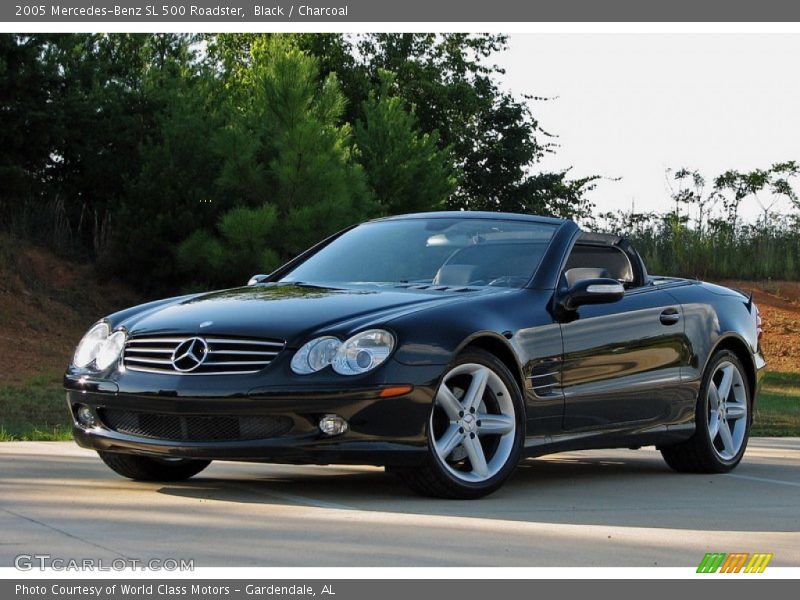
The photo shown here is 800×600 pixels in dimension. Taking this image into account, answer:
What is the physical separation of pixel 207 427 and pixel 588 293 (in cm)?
223

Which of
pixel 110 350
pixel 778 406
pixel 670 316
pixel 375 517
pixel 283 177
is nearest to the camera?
pixel 375 517

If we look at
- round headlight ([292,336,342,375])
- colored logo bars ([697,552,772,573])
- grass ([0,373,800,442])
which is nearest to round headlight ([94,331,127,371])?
round headlight ([292,336,342,375])

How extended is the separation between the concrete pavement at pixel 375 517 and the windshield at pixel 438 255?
1134 mm

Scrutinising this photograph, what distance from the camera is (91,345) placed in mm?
7602

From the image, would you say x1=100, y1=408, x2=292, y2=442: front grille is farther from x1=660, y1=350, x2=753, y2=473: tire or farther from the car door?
x1=660, y1=350, x2=753, y2=473: tire

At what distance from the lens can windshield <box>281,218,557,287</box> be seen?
8.09m

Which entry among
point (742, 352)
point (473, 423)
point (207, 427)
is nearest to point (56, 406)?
point (742, 352)

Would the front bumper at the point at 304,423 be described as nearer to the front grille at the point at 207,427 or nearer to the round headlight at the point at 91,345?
the front grille at the point at 207,427

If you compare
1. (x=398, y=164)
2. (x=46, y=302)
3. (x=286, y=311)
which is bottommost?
(x=46, y=302)

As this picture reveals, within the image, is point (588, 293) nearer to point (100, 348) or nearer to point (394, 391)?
point (394, 391)

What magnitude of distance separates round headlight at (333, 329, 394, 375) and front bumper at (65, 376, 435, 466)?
0.11 m

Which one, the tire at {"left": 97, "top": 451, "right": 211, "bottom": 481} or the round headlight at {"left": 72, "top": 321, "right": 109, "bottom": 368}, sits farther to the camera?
the tire at {"left": 97, "top": 451, "right": 211, "bottom": 481}
